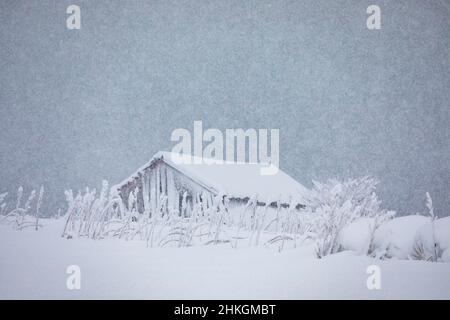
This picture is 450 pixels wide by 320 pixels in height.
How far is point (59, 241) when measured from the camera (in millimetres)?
2465

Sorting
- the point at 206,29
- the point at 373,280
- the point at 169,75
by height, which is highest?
the point at 206,29

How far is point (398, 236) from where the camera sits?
225 centimetres

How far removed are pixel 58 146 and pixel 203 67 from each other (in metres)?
1.22

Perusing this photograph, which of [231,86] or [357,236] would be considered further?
[231,86]

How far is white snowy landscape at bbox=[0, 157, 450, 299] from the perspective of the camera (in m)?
2.22

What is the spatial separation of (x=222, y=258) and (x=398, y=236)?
3.30 feet

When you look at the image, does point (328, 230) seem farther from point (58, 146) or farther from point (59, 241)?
point (58, 146)

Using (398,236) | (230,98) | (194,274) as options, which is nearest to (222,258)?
(194,274)

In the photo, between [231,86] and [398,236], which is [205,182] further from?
Answer: [398,236]

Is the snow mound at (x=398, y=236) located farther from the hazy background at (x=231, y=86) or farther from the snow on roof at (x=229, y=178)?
the snow on roof at (x=229, y=178)

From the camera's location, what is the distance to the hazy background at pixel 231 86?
293cm

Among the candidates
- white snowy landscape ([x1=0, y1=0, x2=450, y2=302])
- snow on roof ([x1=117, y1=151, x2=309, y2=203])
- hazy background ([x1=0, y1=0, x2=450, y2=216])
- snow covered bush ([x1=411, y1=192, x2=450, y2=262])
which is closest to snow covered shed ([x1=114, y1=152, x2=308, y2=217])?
snow on roof ([x1=117, y1=151, x2=309, y2=203])

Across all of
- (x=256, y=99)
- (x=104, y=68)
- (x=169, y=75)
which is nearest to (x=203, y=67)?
(x=169, y=75)

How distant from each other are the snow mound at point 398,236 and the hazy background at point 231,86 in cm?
71
